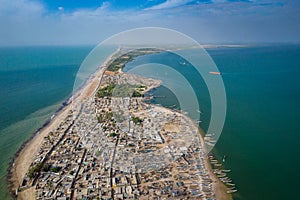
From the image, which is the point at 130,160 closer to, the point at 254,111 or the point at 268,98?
the point at 254,111

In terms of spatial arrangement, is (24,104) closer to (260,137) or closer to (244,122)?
(244,122)

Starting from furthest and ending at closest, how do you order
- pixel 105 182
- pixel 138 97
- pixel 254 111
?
pixel 138 97 < pixel 254 111 < pixel 105 182

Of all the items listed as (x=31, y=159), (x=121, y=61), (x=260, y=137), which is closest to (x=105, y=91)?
(x=31, y=159)

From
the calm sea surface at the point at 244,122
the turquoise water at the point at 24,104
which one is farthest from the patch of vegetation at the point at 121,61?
the calm sea surface at the point at 244,122

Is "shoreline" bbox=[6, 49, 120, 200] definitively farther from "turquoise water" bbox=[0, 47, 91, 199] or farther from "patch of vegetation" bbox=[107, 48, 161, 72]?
"patch of vegetation" bbox=[107, 48, 161, 72]

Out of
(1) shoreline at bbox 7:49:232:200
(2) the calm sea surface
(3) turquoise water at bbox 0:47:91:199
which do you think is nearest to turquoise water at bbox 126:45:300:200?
(2) the calm sea surface

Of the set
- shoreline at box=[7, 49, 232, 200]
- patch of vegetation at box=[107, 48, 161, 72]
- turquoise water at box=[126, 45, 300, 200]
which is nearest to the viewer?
shoreline at box=[7, 49, 232, 200]

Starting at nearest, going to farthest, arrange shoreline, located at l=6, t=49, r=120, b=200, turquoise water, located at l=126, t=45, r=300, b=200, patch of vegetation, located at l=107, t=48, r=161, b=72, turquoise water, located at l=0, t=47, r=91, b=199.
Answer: shoreline, located at l=6, t=49, r=120, b=200 < turquoise water, located at l=126, t=45, r=300, b=200 < turquoise water, located at l=0, t=47, r=91, b=199 < patch of vegetation, located at l=107, t=48, r=161, b=72

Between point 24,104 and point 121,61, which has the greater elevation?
point 121,61

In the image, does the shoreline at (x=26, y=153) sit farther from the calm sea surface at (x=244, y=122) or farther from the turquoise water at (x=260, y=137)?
the turquoise water at (x=260, y=137)

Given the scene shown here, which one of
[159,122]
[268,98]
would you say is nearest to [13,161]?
[159,122]

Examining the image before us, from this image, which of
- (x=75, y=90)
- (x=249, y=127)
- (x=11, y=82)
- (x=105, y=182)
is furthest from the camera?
(x=11, y=82)
